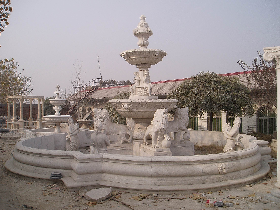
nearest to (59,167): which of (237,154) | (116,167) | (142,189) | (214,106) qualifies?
(116,167)

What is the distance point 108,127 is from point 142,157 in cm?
296

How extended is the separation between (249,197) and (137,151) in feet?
11.9

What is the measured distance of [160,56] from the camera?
27.2 ft

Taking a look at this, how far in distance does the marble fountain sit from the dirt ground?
0.15 m

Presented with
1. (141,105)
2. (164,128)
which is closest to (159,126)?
(164,128)

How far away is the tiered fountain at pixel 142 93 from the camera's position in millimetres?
7754

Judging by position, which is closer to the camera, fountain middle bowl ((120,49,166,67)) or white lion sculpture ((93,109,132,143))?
white lion sculpture ((93,109,132,143))

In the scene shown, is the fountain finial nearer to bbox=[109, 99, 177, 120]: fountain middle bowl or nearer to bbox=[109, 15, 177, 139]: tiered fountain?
bbox=[109, 15, 177, 139]: tiered fountain

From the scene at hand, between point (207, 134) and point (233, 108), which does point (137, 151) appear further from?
point (233, 108)

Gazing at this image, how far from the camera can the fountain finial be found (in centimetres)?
864

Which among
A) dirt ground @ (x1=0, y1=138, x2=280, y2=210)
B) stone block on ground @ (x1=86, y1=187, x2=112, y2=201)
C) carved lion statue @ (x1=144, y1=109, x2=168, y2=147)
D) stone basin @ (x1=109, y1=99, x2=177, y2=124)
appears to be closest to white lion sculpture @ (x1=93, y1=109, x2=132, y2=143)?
stone basin @ (x1=109, y1=99, x2=177, y2=124)

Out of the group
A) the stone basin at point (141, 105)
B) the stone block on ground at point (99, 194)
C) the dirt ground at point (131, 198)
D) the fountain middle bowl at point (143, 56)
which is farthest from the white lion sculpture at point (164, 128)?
the stone block on ground at point (99, 194)

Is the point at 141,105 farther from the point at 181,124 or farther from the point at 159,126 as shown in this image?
the point at 181,124

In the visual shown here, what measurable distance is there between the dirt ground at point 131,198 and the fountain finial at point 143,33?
4.81 m
